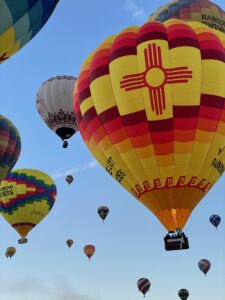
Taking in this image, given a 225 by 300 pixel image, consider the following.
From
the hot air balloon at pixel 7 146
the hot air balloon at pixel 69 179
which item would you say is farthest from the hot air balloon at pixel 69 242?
the hot air balloon at pixel 7 146

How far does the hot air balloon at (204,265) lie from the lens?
30038 mm

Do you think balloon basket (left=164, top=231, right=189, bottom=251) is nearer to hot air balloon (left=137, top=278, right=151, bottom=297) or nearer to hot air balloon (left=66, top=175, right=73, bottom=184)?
hot air balloon (left=137, top=278, right=151, bottom=297)

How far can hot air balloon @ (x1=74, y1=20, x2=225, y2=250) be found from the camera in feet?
41.6

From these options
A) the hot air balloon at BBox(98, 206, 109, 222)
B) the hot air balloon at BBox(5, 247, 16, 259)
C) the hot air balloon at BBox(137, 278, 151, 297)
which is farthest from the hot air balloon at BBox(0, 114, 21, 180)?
the hot air balloon at BBox(137, 278, 151, 297)

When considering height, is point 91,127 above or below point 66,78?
below

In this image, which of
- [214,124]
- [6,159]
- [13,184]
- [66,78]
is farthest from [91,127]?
[13,184]

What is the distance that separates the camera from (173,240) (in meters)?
12.6

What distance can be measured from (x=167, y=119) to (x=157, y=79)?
1.11 metres

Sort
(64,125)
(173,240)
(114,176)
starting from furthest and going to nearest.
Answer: (64,125), (114,176), (173,240)

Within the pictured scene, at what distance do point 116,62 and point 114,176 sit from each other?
128 inches

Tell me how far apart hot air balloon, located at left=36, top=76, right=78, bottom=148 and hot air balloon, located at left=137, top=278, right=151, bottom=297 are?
10.8 metres

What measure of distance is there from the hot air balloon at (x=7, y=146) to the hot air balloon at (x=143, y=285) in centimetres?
1197

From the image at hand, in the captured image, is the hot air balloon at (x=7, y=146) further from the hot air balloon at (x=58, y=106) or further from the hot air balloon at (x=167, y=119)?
the hot air balloon at (x=167, y=119)

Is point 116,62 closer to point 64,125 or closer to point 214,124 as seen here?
point 214,124
